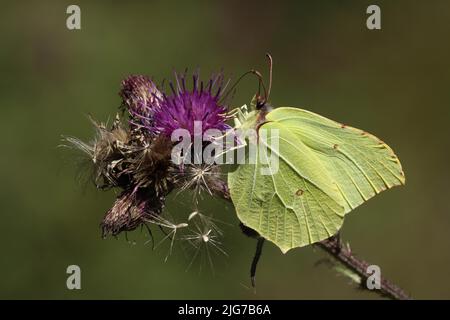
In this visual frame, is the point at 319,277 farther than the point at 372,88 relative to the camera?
No

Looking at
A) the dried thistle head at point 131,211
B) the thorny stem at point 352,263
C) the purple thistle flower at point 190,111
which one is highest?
the purple thistle flower at point 190,111

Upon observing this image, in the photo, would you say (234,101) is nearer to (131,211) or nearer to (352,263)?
(352,263)

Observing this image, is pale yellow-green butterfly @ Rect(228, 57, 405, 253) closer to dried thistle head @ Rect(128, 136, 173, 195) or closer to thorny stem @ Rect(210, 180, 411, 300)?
thorny stem @ Rect(210, 180, 411, 300)

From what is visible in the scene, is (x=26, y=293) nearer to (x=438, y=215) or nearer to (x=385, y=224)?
(x=385, y=224)

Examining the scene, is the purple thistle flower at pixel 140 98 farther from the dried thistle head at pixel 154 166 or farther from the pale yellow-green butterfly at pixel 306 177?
the pale yellow-green butterfly at pixel 306 177

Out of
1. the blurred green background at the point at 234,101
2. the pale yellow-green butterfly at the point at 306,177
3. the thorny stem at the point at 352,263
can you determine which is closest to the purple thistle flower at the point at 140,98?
the pale yellow-green butterfly at the point at 306,177

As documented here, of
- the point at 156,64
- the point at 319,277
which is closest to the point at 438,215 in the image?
the point at 319,277

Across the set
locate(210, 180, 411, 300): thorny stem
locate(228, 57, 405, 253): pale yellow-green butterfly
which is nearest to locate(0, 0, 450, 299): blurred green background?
locate(210, 180, 411, 300): thorny stem
